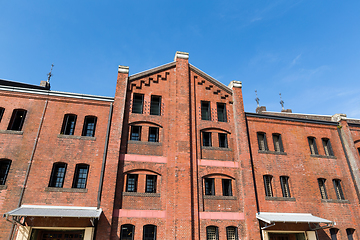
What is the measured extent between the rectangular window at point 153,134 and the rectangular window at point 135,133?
825 millimetres

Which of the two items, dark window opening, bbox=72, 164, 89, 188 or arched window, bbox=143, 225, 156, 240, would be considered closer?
arched window, bbox=143, 225, 156, 240

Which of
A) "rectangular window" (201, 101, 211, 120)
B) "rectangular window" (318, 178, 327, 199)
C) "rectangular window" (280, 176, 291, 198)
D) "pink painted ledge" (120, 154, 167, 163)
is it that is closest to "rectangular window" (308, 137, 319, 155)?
"rectangular window" (318, 178, 327, 199)

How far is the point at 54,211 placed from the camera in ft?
43.4

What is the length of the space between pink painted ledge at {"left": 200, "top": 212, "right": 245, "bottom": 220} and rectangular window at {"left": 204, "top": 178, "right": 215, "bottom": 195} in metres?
1.42

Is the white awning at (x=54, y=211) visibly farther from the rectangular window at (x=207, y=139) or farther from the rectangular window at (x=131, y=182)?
the rectangular window at (x=207, y=139)

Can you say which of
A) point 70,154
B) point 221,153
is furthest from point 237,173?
point 70,154

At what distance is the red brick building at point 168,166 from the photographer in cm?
1438

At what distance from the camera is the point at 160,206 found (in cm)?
1534

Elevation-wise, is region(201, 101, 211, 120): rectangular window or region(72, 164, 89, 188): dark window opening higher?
region(201, 101, 211, 120): rectangular window

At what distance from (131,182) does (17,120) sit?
918cm

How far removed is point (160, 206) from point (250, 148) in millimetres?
8495

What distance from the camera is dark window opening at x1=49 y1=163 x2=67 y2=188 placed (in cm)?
1486

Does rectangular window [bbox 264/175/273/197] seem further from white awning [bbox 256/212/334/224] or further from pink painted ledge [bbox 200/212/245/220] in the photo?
pink painted ledge [bbox 200/212/245/220]

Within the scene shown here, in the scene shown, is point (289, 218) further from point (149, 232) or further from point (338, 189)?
point (149, 232)
